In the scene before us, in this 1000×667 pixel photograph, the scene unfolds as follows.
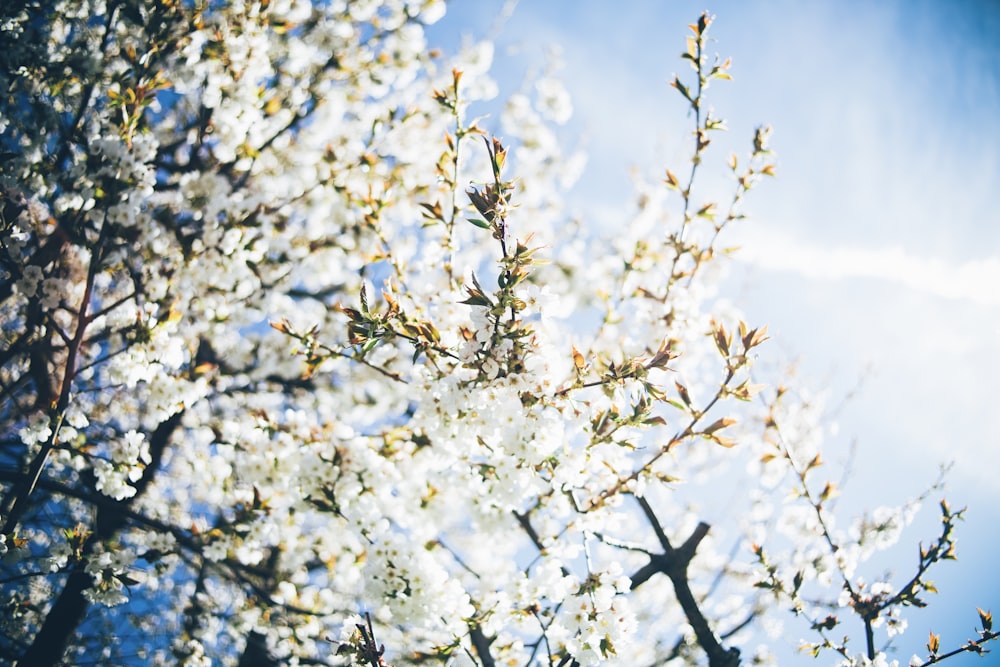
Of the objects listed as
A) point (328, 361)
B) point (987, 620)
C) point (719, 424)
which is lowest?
point (987, 620)

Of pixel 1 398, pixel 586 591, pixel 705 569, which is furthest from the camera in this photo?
pixel 705 569

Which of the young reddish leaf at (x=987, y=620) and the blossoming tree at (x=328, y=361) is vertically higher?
the blossoming tree at (x=328, y=361)

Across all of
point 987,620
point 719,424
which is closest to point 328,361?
point 719,424

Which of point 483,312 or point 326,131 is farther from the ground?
point 326,131

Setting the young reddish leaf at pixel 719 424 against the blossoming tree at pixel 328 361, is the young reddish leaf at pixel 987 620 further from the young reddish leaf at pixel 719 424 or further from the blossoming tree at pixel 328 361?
the young reddish leaf at pixel 719 424

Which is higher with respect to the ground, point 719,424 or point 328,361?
point 328,361

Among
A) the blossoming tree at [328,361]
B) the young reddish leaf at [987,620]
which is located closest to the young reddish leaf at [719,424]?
the blossoming tree at [328,361]

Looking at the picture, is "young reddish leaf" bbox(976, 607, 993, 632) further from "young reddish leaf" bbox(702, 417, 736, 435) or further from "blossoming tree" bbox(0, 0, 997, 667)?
"young reddish leaf" bbox(702, 417, 736, 435)

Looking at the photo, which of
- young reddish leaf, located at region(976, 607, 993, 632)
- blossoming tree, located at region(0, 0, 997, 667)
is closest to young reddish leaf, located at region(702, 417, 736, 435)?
blossoming tree, located at region(0, 0, 997, 667)

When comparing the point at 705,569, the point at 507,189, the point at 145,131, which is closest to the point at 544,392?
the point at 507,189

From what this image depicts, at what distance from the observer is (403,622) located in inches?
106

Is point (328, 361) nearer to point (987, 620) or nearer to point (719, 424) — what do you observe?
point (719, 424)

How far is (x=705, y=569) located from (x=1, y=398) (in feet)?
27.8

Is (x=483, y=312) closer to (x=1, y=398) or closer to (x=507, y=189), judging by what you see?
(x=507, y=189)
